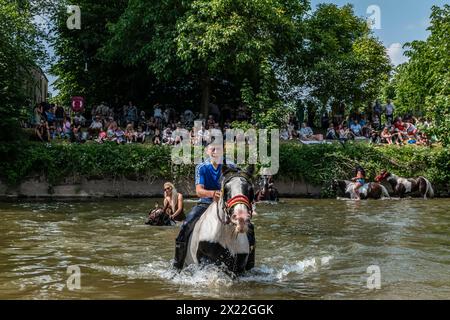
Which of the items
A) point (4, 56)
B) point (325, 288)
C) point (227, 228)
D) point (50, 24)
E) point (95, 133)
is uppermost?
Answer: point (50, 24)

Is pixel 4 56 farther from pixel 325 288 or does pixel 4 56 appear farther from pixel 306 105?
pixel 325 288

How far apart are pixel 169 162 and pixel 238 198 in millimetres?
19783

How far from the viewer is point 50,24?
1501 inches

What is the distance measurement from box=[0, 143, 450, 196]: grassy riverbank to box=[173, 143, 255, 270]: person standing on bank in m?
17.7

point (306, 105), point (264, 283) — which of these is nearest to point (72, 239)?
point (264, 283)

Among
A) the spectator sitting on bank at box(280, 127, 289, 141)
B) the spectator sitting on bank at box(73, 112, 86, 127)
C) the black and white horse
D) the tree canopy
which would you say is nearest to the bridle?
the black and white horse

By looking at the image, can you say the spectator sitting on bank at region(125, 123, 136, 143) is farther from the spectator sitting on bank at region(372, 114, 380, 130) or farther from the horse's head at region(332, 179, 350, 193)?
the spectator sitting on bank at region(372, 114, 380, 130)

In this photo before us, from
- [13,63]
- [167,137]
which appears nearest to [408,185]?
[167,137]

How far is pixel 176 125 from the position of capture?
31484 mm

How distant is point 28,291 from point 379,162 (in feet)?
74.7

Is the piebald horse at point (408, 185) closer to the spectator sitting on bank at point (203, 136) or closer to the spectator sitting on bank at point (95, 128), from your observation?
the spectator sitting on bank at point (203, 136)

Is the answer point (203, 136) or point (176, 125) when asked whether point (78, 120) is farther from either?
point (203, 136)

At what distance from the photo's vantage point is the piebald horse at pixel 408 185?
27781 mm

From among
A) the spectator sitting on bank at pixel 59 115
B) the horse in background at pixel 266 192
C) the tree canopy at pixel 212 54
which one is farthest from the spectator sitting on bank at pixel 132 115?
the horse in background at pixel 266 192
